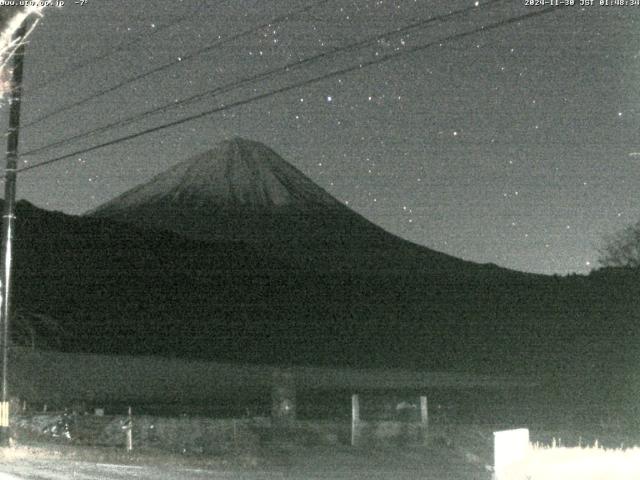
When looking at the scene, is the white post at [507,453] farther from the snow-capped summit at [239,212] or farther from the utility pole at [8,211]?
the snow-capped summit at [239,212]

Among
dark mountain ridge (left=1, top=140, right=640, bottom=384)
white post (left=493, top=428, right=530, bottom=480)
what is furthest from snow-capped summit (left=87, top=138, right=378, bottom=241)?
white post (left=493, top=428, right=530, bottom=480)

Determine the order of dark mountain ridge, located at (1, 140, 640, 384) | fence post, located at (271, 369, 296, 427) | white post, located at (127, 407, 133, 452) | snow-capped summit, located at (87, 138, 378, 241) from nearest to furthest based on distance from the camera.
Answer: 1. white post, located at (127, 407, 133, 452)
2. fence post, located at (271, 369, 296, 427)
3. dark mountain ridge, located at (1, 140, 640, 384)
4. snow-capped summit, located at (87, 138, 378, 241)

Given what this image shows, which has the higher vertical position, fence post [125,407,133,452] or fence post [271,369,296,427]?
fence post [271,369,296,427]

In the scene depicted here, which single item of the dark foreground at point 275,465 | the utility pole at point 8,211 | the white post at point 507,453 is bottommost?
the dark foreground at point 275,465

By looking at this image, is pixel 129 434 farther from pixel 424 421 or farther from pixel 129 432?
pixel 424 421

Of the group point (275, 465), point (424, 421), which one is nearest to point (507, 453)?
point (275, 465)

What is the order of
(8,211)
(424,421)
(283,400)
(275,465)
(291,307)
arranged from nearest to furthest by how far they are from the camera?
(275,465) → (424,421) → (8,211) → (283,400) → (291,307)

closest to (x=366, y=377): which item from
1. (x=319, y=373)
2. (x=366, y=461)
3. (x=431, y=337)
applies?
(x=319, y=373)

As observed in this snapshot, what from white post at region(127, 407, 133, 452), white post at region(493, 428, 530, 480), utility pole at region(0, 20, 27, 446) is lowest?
white post at region(127, 407, 133, 452)

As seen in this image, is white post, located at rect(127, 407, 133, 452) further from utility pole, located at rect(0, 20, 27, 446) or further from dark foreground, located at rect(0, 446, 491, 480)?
utility pole, located at rect(0, 20, 27, 446)

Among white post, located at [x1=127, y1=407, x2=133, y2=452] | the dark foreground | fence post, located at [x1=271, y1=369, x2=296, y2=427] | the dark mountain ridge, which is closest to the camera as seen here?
the dark foreground

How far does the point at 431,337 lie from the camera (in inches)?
2472

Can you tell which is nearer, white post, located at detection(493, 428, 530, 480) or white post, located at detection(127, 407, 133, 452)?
white post, located at detection(493, 428, 530, 480)

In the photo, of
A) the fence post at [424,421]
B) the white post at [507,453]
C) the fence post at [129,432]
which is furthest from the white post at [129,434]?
the white post at [507,453]
